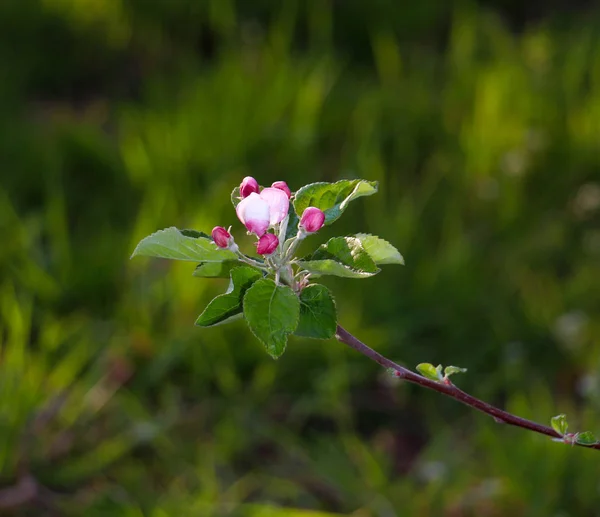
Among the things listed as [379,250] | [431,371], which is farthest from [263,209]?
[431,371]

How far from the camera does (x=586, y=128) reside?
251 cm

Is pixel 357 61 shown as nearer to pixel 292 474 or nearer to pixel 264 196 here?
pixel 292 474

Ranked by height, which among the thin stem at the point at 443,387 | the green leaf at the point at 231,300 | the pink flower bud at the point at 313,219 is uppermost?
the pink flower bud at the point at 313,219

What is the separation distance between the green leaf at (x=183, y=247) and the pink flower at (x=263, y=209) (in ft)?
0.12

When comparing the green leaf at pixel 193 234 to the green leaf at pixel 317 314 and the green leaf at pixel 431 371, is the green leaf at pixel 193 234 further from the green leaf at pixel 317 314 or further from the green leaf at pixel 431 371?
the green leaf at pixel 431 371

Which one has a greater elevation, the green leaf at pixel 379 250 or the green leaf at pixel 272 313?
the green leaf at pixel 379 250

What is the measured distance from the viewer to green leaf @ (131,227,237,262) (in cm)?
63

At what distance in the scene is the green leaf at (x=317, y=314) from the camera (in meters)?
0.63

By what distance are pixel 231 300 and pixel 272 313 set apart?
0.06 meters

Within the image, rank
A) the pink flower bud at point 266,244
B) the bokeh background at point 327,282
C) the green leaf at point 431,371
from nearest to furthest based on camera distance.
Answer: the pink flower bud at point 266,244 < the green leaf at point 431,371 < the bokeh background at point 327,282

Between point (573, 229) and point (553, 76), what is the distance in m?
0.69

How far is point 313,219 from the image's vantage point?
641mm

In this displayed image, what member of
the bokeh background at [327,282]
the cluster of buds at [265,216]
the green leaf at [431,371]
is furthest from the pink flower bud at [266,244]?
the bokeh background at [327,282]

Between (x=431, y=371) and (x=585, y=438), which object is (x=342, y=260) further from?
(x=585, y=438)
